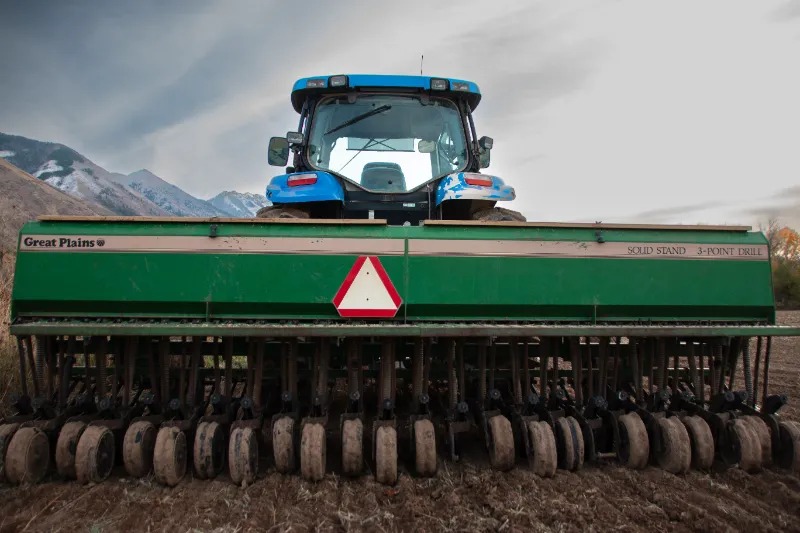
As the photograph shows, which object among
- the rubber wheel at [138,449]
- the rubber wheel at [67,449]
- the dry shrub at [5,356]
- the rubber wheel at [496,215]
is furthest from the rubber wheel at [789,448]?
the dry shrub at [5,356]

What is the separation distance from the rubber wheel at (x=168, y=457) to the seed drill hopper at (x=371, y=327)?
0.04 ft

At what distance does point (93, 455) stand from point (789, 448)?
4.57m

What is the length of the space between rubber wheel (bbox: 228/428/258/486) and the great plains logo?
154 centimetres

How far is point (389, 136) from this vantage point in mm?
5062

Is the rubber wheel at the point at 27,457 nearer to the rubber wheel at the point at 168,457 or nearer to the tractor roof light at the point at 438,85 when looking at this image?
the rubber wheel at the point at 168,457

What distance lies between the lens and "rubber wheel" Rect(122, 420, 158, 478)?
3.37 meters

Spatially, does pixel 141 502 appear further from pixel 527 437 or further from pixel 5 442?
pixel 527 437

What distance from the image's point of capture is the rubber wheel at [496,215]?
14.3 ft

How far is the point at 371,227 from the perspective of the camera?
3.51 metres

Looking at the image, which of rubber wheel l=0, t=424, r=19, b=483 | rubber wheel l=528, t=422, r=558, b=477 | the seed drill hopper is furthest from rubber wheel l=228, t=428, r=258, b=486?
rubber wheel l=528, t=422, r=558, b=477

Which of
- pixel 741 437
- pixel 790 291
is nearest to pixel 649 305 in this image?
pixel 741 437

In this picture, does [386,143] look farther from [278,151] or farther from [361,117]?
[278,151]

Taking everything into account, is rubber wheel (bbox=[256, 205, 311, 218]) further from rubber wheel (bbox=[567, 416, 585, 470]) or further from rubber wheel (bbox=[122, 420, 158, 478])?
rubber wheel (bbox=[567, 416, 585, 470])

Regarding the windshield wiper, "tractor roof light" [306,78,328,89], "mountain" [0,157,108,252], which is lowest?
the windshield wiper
